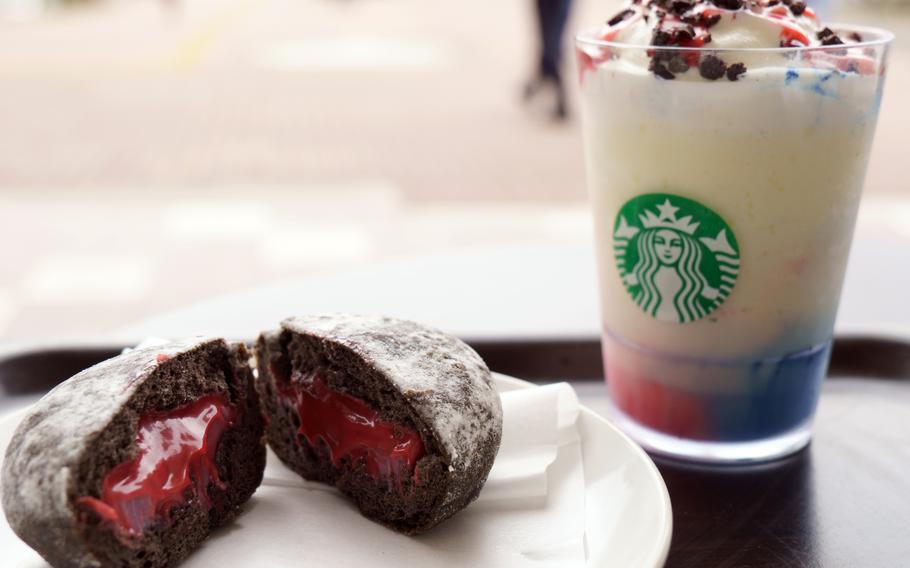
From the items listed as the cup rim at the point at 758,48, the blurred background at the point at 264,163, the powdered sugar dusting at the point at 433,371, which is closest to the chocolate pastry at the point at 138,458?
the powdered sugar dusting at the point at 433,371

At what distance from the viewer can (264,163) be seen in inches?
208

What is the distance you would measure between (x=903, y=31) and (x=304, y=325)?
8.76 m

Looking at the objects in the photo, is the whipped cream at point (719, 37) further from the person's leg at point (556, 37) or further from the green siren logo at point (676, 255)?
the person's leg at point (556, 37)

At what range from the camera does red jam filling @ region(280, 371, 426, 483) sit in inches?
40.4

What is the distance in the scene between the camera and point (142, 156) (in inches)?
215

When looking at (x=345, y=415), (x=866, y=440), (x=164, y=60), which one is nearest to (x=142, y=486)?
(x=345, y=415)

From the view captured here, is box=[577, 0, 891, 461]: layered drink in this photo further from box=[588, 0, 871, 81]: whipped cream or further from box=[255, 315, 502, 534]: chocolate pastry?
box=[255, 315, 502, 534]: chocolate pastry

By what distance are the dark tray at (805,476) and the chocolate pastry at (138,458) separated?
40 centimetres

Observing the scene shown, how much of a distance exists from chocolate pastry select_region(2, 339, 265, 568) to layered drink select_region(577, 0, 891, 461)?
0.49 m

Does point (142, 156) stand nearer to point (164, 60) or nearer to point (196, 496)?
point (164, 60)

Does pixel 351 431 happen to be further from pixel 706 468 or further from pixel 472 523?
pixel 706 468

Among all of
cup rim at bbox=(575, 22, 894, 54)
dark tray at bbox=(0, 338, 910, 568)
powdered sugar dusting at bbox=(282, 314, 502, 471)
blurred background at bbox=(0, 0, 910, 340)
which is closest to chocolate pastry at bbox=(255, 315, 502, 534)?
powdered sugar dusting at bbox=(282, 314, 502, 471)

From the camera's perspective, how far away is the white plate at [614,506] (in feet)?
3.01

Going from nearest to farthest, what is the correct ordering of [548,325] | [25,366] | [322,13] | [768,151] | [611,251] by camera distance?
[768,151] < [611,251] < [25,366] < [548,325] < [322,13]
